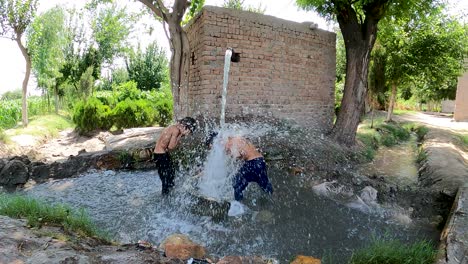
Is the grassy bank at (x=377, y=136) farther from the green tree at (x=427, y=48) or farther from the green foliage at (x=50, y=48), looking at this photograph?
the green foliage at (x=50, y=48)

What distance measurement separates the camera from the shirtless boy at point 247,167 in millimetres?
4461

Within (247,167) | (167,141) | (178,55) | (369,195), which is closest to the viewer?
(247,167)

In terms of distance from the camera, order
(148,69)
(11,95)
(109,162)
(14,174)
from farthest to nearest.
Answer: (11,95)
(148,69)
(109,162)
(14,174)

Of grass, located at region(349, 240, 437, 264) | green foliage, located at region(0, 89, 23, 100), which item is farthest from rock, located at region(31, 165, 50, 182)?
green foliage, located at region(0, 89, 23, 100)

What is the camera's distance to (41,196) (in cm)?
480

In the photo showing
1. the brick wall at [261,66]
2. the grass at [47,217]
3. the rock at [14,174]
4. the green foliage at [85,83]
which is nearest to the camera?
the grass at [47,217]

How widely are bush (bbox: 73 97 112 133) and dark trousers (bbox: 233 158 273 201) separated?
26.1 feet

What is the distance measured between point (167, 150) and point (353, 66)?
19.0 feet

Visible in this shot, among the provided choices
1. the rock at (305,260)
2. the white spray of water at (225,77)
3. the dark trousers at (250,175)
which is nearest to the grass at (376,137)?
the white spray of water at (225,77)

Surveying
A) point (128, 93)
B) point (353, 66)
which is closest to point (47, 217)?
point (353, 66)

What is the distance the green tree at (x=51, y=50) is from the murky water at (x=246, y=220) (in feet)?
36.7

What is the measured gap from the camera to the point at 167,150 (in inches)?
188

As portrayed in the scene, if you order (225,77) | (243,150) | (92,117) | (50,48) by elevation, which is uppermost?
(50,48)

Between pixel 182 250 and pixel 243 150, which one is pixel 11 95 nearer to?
pixel 243 150
